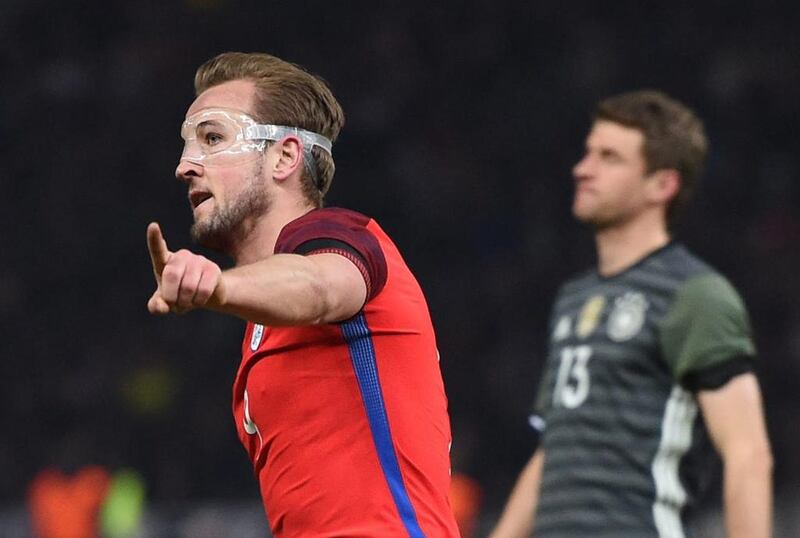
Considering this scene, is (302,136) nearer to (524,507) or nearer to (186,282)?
(186,282)

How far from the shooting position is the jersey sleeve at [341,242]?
→ 2.20 meters

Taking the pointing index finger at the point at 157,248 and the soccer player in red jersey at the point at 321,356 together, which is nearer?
the pointing index finger at the point at 157,248

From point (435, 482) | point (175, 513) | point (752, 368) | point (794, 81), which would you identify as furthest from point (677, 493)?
point (794, 81)

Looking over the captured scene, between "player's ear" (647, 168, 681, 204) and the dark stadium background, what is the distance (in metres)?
4.95

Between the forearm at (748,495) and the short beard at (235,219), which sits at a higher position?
the short beard at (235,219)

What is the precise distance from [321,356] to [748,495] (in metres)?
1.19

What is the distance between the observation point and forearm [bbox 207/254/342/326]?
2006mm

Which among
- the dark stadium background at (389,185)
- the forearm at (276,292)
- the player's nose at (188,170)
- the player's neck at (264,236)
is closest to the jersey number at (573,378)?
the player's neck at (264,236)

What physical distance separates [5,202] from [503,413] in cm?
349

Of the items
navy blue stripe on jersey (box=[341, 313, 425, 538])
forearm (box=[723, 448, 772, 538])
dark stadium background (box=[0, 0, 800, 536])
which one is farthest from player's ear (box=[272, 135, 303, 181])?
dark stadium background (box=[0, 0, 800, 536])

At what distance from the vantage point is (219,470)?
28.6 feet

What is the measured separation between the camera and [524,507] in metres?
3.57

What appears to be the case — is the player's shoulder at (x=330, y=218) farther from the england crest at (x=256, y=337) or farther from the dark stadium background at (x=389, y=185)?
the dark stadium background at (x=389, y=185)

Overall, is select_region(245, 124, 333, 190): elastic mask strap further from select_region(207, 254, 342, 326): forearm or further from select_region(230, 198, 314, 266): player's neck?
select_region(207, 254, 342, 326): forearm
